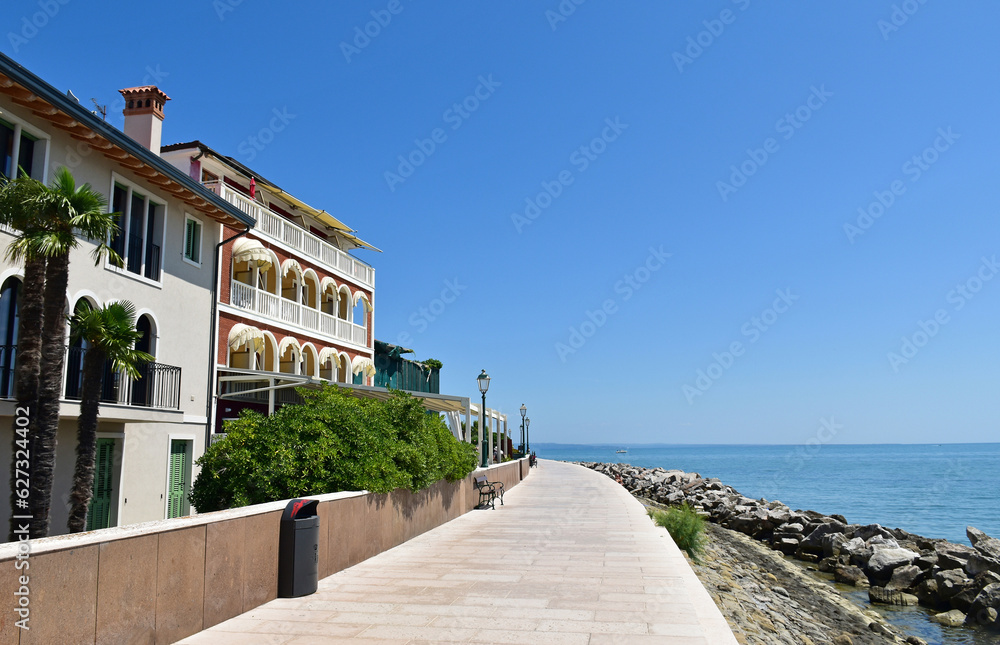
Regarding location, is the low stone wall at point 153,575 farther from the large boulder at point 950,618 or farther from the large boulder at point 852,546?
the large boulder at point 852,546

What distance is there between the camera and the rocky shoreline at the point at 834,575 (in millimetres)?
10828

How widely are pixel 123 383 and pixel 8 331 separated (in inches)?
109

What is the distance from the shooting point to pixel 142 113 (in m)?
20.5

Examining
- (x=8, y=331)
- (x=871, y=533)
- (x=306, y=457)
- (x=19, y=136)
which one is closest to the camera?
(x=306, y=457)

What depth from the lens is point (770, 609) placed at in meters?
11.1

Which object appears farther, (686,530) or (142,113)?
(142,113)

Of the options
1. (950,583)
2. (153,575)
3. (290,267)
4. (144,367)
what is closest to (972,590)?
(950,583)

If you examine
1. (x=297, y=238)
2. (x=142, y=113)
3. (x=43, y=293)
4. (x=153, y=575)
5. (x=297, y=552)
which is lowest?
(x=297, y=552)

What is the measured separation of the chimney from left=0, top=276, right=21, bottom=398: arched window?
28.2ft

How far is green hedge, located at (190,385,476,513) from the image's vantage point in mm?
10047

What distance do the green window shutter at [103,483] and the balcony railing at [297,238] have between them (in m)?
8.49

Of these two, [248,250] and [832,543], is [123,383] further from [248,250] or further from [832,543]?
[832,543]

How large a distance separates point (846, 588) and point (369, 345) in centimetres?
2071

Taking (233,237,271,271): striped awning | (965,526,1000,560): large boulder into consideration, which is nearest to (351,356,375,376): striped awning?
(233,237,271,271): striped awning
